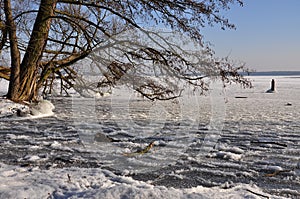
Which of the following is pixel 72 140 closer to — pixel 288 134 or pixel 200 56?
pixel 288 134

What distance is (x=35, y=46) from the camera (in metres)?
7.88

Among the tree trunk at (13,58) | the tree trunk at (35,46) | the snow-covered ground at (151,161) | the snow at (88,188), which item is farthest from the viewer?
the tree trunk at (35,46)

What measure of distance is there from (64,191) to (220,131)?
3.23 meters

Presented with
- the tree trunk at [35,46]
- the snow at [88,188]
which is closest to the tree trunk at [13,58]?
the tree trunk at [35,46]

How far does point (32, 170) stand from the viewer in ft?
8.93

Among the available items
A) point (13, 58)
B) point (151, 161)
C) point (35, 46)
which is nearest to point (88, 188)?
point (151, 161)

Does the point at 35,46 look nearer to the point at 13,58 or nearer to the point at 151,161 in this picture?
the point at 13,58

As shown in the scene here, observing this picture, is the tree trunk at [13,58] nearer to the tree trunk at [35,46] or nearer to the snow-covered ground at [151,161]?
the tree trunk at [35,46]

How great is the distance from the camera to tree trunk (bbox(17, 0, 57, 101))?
790 centimetres

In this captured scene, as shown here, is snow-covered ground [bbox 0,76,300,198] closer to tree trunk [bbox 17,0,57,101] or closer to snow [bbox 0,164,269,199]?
snow [bbox 0,164,269,199]

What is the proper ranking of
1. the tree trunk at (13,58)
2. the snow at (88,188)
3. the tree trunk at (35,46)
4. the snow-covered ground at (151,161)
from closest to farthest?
the snow at (88,188)
the snow-covered ground at (151,161)
the tree trunk at (13,58)
the tree trunk at (35,46)

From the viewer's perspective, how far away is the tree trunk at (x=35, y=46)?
25.9 feet

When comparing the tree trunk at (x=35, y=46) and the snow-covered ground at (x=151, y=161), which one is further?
the tree trunk at (x=35, y=46)

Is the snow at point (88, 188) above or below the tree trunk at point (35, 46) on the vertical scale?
below
